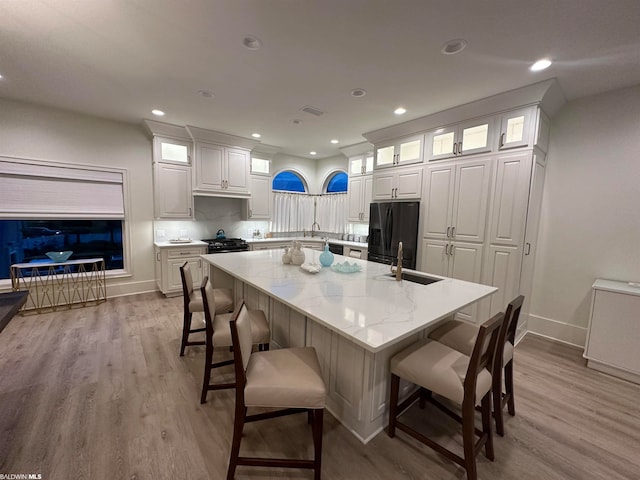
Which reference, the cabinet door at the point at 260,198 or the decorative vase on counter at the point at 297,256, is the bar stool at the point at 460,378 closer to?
the decorative vase on counter at the point at 297,256

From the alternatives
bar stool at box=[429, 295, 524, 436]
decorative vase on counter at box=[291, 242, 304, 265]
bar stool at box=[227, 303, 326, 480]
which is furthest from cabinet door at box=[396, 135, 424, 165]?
bar stool at box=[227, 303, 326, 480]

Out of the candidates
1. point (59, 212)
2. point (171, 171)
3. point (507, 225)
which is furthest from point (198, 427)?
point (59, 212)

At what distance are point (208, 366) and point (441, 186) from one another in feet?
10.9

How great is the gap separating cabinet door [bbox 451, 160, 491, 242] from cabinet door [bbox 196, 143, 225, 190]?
3.79 metres

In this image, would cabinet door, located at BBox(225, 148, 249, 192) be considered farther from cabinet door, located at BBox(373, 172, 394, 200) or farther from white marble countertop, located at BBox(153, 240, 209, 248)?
cabinet door, located at BBox(373, 172, 394, 200)

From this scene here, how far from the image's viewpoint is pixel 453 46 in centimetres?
210

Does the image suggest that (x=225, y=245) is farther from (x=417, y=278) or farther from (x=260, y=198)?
(x=417, y=278)

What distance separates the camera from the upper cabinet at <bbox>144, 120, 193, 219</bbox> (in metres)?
4.22

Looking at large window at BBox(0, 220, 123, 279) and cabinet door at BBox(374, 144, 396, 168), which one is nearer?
large window at BBox(0, 220, 123, 279)

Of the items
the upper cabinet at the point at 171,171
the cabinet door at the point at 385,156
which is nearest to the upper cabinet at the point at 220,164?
the upper cabinet at the point at 171,171

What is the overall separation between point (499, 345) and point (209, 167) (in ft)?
15.3

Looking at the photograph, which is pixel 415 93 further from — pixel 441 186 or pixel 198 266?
pixel 198 266

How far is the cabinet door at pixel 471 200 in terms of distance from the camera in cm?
316

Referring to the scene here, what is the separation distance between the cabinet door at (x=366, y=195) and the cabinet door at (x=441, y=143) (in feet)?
4.59
